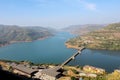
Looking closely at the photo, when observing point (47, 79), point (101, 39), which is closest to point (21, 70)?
point (47, 79)

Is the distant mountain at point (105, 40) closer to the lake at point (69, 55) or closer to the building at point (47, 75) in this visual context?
the lake at point (69, 55)

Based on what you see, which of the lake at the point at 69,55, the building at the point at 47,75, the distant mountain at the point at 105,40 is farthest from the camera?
the distant mountain at the point at 105,40

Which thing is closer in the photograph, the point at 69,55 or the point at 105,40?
the point at 69,55

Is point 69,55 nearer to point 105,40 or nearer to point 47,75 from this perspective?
point 105,40

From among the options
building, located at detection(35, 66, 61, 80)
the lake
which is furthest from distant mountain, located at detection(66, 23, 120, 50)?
building, located at detection(35, 66, 61, 80)

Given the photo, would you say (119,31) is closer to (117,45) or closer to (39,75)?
(117,45)

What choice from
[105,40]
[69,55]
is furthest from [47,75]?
[105,40]

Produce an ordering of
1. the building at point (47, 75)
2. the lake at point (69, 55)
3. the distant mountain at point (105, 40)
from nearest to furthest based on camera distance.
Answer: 1. the building at point (47, 75)
2. the lake at point (69, 55)
3. the distant mountain at point (105, 40)

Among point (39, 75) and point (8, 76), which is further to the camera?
point (39, 75)

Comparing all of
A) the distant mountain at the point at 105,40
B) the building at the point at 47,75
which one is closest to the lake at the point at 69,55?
the distant mountain at the point at 105,40

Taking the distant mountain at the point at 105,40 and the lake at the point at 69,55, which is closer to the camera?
the lake at the point at 69,55

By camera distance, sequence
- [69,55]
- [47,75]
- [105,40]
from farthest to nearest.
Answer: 1. [105,40]
2. [69,55]
3. [47,75]
